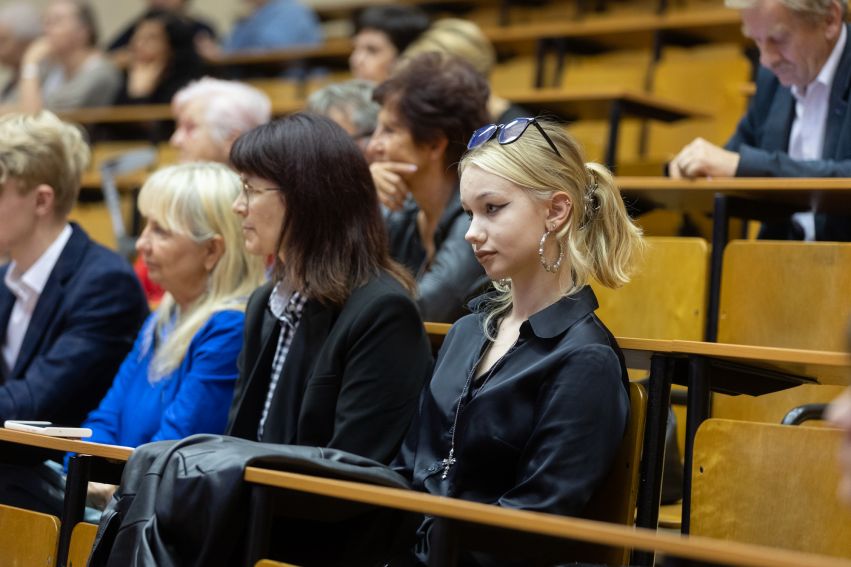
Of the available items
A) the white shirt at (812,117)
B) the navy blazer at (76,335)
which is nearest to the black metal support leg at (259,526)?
the navy blazer at (76,335)

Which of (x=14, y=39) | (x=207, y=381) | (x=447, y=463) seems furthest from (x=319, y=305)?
(x=14, y=39)

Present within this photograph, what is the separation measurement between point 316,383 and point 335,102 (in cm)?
144

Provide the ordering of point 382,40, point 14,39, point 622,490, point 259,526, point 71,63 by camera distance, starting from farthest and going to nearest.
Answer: point 14,39
point 71,63
point 382,40
point 622,490
point 259,526

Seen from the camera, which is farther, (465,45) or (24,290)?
(465,45)

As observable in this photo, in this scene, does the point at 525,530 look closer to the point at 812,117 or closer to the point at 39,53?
the point at 812,117

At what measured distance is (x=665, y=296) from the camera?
2.63 meters

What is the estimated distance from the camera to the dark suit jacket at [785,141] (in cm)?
265

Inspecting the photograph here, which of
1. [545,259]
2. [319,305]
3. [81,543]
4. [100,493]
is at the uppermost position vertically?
[545,259]

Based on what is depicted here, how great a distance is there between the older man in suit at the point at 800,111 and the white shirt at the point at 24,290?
151 cm

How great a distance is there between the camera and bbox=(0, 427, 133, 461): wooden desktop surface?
189 centimetres

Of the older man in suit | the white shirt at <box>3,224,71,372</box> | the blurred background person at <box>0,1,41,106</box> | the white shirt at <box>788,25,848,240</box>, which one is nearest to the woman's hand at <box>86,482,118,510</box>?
the white shirt at <box>3,224,71,372</box>

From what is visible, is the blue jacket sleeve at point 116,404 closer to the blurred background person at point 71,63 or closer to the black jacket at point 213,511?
the black jacket at point 213,511

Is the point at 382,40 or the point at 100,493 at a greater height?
the point at 382,40

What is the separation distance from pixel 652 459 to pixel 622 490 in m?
0.07
